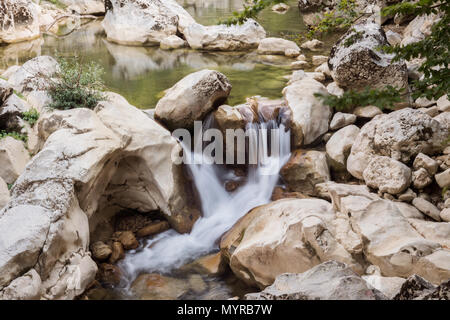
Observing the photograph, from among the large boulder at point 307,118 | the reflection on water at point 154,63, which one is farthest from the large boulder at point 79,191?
the reflection on water at point 154,63

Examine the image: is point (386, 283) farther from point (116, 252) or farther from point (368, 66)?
point (368, 66)

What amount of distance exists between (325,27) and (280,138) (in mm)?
4718

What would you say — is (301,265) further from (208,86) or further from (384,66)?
(384,66)

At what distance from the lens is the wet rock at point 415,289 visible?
2.48 m

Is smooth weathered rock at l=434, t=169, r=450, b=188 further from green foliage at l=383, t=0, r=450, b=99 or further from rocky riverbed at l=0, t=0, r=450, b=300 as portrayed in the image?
green foliage at l=383, t=0, r=450, b=99

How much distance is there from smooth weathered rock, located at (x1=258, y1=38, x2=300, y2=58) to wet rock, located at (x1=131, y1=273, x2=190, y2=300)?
10.3 metres

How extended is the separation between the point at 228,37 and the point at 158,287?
11.8m

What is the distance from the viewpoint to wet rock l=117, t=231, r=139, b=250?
20.9 ft

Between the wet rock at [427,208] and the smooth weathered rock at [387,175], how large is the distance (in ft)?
1.07

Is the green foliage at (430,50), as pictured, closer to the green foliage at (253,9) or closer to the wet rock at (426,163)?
the green foliage at (253,9)

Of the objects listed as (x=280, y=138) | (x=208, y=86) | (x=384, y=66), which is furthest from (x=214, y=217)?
(x=384, y=66)

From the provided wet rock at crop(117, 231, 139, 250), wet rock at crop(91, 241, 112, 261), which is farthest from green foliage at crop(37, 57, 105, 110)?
wet rock at crop(91, 241, 112, 261)

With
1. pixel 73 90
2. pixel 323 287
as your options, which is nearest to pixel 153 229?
pixel 73 90

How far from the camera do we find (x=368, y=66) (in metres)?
8.28
